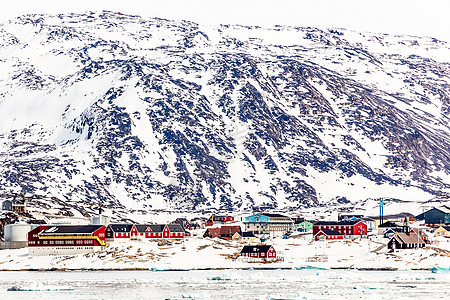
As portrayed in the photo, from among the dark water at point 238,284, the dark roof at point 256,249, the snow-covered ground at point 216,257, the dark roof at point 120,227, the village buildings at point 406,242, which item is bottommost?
the dark water at point 238,284

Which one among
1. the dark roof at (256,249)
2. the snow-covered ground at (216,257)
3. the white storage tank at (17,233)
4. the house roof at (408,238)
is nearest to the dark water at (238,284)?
the snow-covered ground at (216,257)

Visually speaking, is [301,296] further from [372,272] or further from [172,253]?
[172,253]

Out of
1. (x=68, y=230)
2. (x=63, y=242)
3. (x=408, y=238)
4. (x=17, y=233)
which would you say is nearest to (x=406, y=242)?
(x=408, y=238)

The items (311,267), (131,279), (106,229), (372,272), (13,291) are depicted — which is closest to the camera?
(13,291)

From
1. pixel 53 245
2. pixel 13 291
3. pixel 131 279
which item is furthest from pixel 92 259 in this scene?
pixel 13 291

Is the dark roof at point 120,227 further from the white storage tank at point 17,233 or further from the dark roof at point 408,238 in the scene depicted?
the dark roof at point 408,238

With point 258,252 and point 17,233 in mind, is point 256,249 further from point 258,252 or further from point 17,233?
point 17,233

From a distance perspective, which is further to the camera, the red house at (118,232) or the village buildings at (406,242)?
the red house at (118,232)
